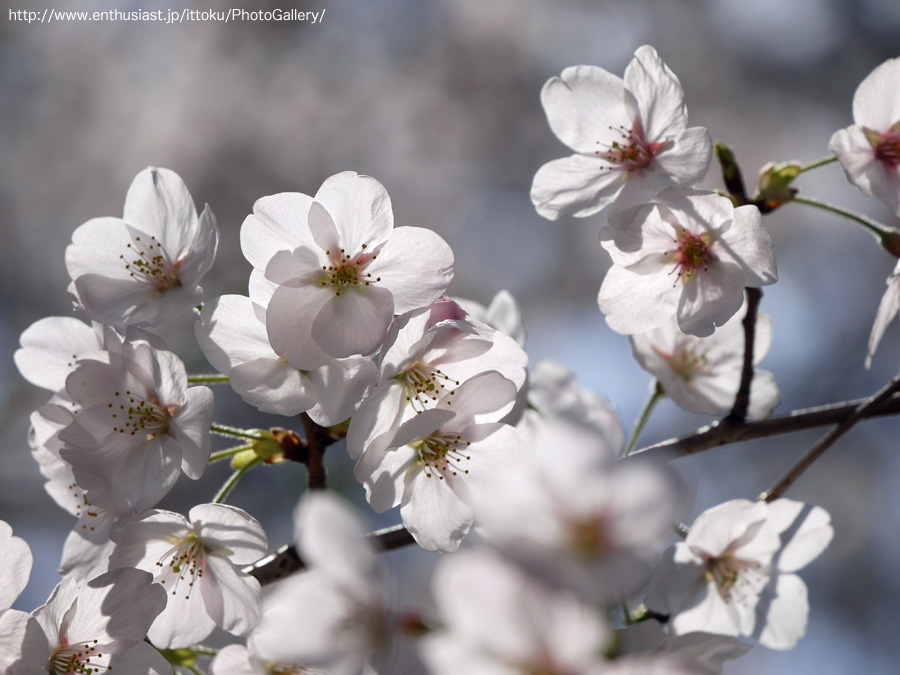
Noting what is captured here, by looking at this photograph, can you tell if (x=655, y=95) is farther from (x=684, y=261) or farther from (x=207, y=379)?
(x=207, y=379)

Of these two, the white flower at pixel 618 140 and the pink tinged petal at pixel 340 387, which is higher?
the white flower at pixel 618 140

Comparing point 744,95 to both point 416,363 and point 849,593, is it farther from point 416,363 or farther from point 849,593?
point 416,363

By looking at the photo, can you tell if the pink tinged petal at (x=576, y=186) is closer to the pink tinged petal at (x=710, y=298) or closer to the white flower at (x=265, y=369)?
the pink tinged petal at (x=710, y=298)

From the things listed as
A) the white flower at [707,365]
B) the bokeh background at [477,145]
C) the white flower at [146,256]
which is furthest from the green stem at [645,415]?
the bokeh background at [477,145]

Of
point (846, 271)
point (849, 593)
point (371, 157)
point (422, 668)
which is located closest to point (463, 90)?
point (371, 157)

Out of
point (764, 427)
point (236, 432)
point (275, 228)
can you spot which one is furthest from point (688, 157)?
point (236, 432)
